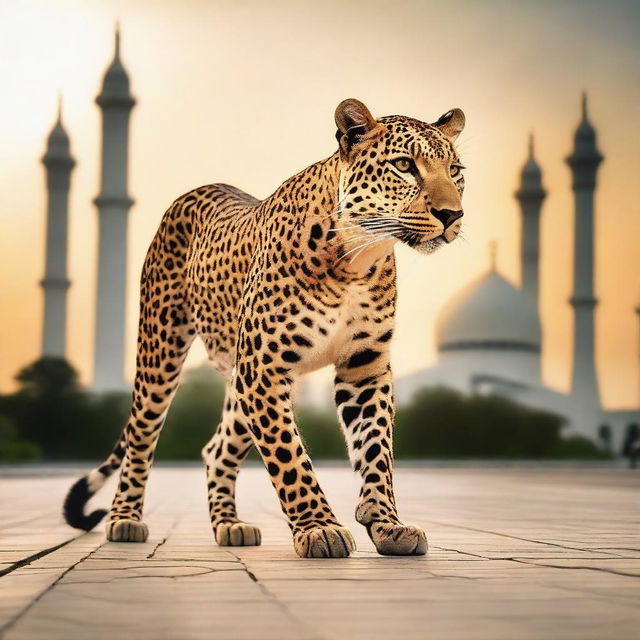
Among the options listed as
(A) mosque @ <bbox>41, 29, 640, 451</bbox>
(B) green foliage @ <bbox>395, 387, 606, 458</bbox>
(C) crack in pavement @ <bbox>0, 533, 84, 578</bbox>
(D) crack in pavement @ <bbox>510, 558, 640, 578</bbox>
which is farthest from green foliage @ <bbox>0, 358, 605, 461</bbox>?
(D) crack in pavement @ <bbox>510, 558, 640, 578</bbox>

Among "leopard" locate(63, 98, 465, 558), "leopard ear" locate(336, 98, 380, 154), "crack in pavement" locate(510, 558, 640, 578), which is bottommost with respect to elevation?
"crack in pavement" locate(510, 558, 640, 578)

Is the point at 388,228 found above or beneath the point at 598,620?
above

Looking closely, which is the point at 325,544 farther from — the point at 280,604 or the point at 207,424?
the point at 207,424

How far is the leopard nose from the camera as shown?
449cm

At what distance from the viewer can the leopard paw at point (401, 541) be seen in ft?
14.5

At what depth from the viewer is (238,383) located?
4828 millimetres

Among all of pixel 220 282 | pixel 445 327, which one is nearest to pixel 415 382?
pixel 445 327

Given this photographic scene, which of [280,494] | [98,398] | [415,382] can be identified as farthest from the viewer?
[415,382]

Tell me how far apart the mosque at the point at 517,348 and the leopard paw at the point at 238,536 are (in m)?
48.7

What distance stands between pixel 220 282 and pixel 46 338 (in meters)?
47.6

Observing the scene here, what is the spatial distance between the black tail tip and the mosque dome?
49556mm

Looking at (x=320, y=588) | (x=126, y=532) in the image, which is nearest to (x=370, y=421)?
(x=126, y=532)

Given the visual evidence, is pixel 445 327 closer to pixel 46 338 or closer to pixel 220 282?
pixel 46 338

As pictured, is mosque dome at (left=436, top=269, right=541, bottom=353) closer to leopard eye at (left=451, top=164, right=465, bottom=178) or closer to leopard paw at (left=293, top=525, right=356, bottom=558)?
leopard eye at (left=451, top=164, right=465, bottom=178)
